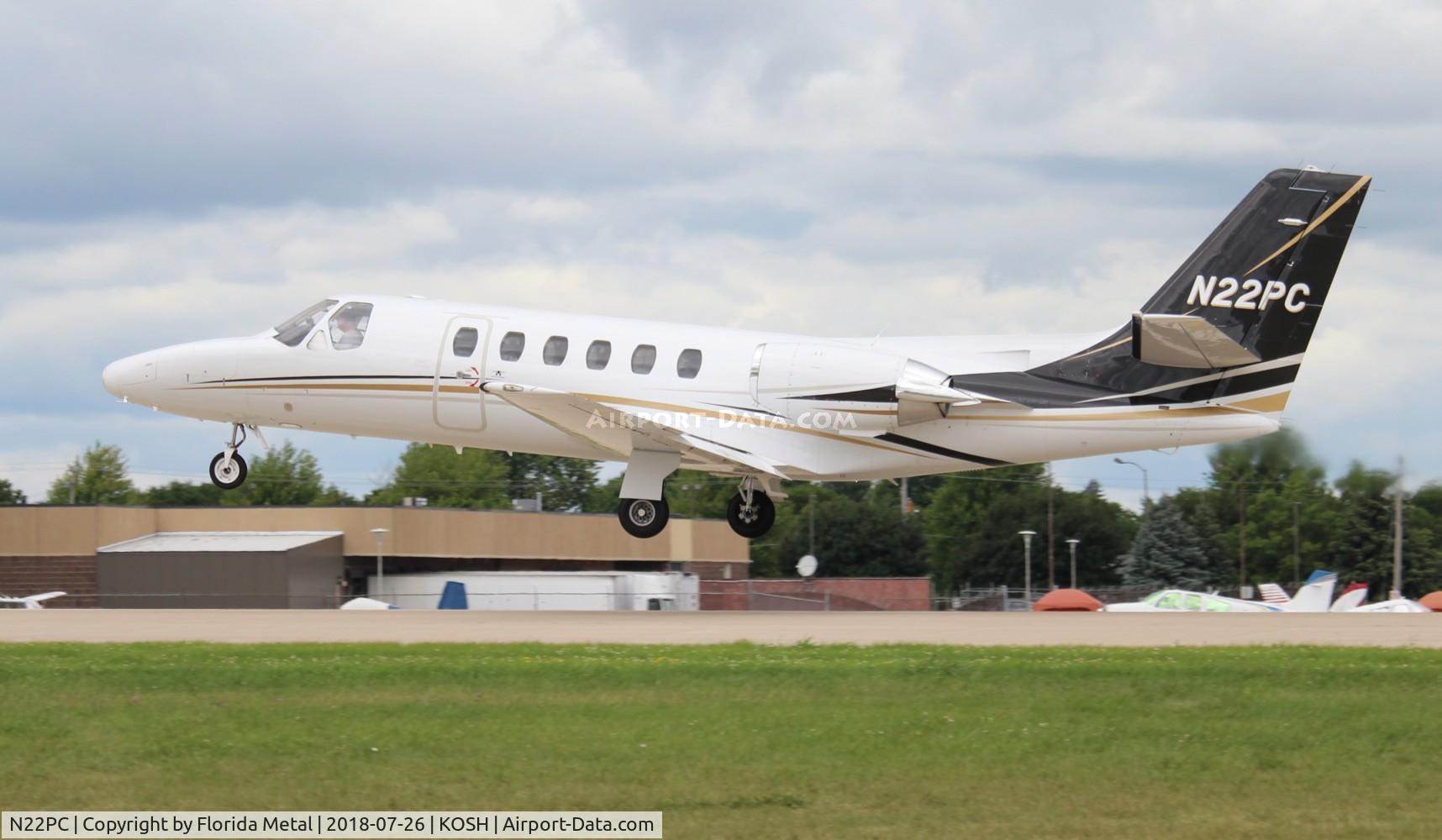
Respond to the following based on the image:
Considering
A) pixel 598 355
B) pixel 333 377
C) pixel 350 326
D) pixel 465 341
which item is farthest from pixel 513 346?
pixel 333 377

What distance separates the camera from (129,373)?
91.0ft

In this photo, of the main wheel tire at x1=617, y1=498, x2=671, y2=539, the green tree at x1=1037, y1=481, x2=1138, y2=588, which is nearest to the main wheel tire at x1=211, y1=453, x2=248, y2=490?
the main wheel tire at x1=617, y1=498, x2=671, y2=539

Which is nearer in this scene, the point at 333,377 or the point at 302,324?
the point at 333,377

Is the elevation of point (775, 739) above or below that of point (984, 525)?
below

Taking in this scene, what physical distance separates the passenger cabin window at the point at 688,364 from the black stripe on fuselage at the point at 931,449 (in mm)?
3046

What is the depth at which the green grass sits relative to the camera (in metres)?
11.6

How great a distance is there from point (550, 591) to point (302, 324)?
23.0m

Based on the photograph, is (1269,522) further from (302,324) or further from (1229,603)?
(302,324)

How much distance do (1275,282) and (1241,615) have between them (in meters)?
→ 5.19

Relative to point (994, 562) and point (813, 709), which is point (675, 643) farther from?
point (994, 562)

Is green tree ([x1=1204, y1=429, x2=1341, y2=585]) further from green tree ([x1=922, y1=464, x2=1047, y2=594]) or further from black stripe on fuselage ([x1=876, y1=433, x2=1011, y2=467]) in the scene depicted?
black stripe on fuselage ([x1=876, y1=433, x2=1011, y2=467])

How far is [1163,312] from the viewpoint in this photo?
2334 centimetres

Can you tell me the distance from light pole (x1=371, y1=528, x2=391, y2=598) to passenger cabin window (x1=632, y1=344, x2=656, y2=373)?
27.3 m

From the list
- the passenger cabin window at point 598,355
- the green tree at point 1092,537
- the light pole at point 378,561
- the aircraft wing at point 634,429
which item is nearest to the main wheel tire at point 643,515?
the aircraft wing at point 634,429
